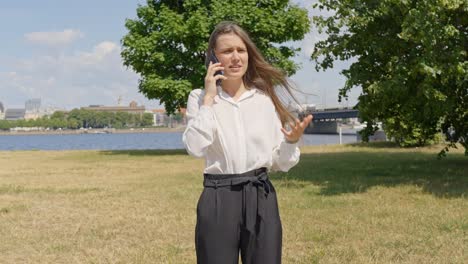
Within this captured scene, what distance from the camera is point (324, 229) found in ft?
31.2

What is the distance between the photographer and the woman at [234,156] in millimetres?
3480

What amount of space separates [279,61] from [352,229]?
24.3 m

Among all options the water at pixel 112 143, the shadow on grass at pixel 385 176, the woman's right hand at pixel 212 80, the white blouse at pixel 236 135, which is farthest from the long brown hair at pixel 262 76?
the water at pixel 112 143

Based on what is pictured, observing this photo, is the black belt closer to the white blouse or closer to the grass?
the white blouse

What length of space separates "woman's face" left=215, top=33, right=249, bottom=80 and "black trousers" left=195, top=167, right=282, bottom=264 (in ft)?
2.22

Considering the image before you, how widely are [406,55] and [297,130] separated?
14403mm

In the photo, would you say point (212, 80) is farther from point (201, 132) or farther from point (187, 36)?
point (187, 36)

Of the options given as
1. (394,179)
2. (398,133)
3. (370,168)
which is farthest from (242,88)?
(398,133)

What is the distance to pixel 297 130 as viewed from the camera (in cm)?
354

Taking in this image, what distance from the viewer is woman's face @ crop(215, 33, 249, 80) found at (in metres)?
3.66

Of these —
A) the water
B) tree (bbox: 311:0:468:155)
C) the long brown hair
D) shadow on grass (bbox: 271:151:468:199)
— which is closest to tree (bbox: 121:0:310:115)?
the water

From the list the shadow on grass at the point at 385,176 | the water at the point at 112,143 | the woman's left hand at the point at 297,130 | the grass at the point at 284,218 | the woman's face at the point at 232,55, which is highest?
the woman's face at the point at 232,55

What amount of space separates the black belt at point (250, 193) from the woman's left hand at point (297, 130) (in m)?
0.33

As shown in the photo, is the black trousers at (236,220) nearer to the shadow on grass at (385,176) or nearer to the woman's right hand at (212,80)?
the woman's right hand at (212,80)
